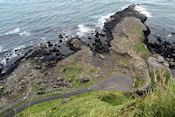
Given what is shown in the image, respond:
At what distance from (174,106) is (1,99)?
32981mm

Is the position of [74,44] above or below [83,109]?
below

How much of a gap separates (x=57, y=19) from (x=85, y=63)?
3775 centimetres

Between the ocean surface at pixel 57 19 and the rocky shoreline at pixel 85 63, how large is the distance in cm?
802

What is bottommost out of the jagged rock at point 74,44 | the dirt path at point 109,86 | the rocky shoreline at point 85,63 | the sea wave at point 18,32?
the dirt path at point 109,86

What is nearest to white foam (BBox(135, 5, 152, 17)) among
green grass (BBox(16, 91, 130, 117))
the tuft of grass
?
the tuft of grass

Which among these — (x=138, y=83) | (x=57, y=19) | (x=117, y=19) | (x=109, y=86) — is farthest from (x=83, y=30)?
(x=138, y=83)

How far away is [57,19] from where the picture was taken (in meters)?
65.2

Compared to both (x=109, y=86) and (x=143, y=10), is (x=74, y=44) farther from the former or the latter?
(x=143, y=10)

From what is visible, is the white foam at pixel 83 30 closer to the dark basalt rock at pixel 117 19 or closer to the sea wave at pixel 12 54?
the dark basalt rock at pixel 117 19

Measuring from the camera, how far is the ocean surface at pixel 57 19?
1976 inches

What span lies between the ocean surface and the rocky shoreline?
26.3 ft

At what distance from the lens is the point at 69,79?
3144 centimetres

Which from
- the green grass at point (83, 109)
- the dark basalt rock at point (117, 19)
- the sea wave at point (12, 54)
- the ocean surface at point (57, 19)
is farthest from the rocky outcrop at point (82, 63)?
the ocean surface at point (57, 19)

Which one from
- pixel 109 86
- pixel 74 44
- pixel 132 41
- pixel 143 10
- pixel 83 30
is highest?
pixel 143 10
